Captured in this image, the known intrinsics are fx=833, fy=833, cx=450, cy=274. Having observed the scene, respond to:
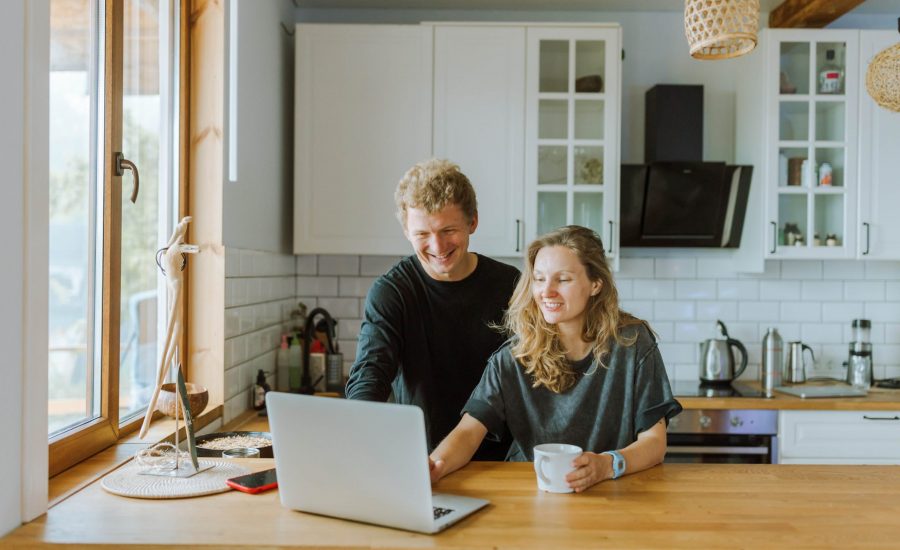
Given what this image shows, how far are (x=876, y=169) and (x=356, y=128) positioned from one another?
2.33 meters

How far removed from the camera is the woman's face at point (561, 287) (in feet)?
6.61

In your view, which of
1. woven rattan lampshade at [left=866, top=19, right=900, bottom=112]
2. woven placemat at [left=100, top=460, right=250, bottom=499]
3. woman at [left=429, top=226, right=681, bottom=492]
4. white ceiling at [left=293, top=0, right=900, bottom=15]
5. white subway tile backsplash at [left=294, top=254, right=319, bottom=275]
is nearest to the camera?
woven placemat at [left=100, top=460, right=250, bottom=499]

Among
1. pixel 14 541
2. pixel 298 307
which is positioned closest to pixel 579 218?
pixel 298 307

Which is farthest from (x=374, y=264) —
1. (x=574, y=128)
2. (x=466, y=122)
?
(x=574, y=128)

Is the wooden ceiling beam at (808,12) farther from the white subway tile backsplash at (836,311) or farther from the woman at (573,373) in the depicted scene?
the woman at (573,373)

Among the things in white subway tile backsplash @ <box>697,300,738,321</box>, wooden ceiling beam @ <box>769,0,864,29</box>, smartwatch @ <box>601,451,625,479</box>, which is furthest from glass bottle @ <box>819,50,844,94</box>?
smartwatch @ <box>601,451,625,479</box>

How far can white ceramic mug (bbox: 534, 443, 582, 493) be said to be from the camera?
1609mm

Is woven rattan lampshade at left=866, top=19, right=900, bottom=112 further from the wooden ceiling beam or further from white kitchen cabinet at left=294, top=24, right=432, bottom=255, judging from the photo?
white kitchen cabinet at left=294, top=24, right=432, bottom=255

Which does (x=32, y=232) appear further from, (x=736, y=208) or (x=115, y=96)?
(x=736, y=208)

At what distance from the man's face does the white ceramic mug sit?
0.68m

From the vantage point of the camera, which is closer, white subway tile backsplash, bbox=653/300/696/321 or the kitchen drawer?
the kitchen drawer

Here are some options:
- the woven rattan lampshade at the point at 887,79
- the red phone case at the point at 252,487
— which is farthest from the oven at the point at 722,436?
the red phone case at the point at 252,487

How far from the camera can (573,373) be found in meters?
2.01

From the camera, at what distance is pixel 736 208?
12.4 feet
